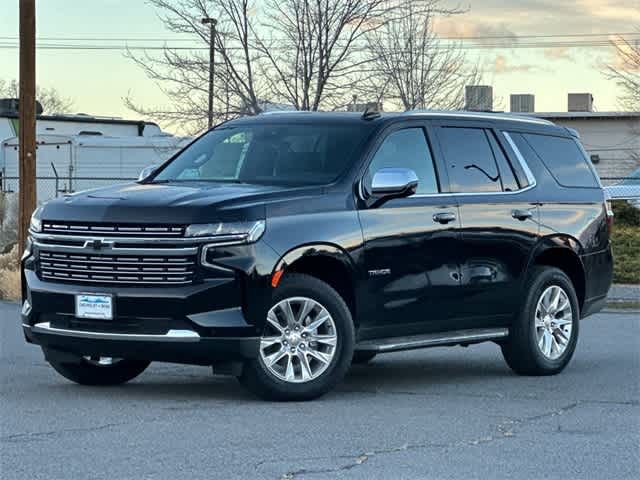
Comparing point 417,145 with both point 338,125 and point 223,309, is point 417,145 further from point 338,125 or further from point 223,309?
point 223,309

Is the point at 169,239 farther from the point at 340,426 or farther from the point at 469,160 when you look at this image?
the point at 469,160

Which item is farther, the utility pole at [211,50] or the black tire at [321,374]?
the utility pole at [211,50]

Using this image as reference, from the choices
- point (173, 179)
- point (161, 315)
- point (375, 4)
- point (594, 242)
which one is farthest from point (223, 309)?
point (375, 4)

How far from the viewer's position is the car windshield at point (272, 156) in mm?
9820

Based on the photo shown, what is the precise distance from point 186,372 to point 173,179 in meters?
1.50

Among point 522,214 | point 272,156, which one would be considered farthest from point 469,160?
point 272,156

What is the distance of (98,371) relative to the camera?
32.6 ft

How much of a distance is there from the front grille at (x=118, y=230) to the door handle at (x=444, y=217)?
209cm

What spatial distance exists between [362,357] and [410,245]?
4.43 ft

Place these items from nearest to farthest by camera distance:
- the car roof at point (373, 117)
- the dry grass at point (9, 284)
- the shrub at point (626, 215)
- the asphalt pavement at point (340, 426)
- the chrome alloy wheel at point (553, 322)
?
the asphalt pavement at point (340, 426) → the car roof at point (373, 117) → the chrome alloy wheel at point (553, 322) → the dry grass at point (9, 284) → the shrub at point (626, 215)

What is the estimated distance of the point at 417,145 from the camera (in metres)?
10.3

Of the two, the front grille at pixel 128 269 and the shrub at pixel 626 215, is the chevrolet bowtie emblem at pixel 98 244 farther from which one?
the shrub at pixel 626 215

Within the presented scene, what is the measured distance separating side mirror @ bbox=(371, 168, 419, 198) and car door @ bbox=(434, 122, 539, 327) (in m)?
0.75

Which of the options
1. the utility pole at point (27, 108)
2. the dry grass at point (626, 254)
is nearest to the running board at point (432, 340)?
the utility pole at point (27, 108)
